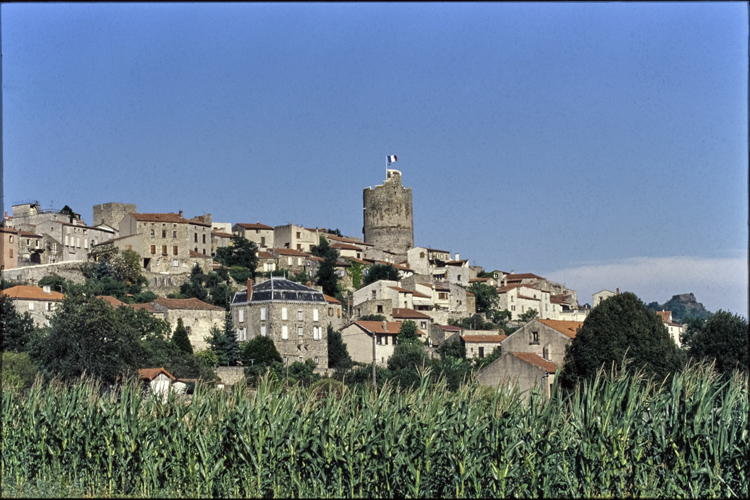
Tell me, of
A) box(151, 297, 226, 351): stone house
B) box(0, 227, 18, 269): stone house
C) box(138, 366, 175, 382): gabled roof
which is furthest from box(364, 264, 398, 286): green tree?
box(138, 366, 175, 382): gabled roof

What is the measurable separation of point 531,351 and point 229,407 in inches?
1254

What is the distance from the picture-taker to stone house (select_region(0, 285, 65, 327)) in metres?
54.6

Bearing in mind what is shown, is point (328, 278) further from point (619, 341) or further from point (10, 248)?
point (619, 341)

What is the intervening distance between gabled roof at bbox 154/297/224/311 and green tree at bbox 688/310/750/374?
26311 millimetres

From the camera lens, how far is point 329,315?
64.1 metres

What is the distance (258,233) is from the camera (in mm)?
87125

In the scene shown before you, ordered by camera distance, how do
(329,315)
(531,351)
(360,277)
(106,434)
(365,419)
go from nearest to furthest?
1. (365,419)
2. (106,434)
3. (531,351)
4. (329,315)
5. (360,277)

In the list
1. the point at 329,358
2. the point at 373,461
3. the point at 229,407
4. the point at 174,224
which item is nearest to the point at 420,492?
the point at 373,461

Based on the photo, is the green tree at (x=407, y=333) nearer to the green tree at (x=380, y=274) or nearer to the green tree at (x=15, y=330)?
the green tree at (x=380, y=274)

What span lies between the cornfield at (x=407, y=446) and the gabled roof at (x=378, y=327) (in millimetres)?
41733

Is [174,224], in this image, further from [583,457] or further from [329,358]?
[583,457]

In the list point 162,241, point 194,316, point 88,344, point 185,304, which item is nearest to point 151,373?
point 88,344

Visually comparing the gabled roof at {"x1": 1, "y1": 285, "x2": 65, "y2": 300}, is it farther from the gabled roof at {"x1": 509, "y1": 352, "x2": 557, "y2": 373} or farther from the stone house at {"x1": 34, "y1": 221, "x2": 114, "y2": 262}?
the gabled roof at {"x1": 509, "y1": 352, "x2": 557, "y2": 373}

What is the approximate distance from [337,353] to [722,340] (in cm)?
2135
